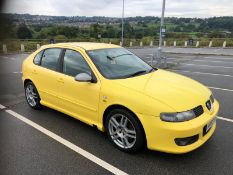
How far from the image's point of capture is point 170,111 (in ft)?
10.6

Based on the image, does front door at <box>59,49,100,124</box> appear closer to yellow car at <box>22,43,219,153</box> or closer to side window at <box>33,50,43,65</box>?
yellow car at <box>22,43,219,153</box>

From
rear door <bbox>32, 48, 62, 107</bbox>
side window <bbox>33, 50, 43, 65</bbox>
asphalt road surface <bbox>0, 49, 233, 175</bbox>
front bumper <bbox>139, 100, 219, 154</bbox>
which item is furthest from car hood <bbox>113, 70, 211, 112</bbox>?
side window <bbox>33, 50, 43, 65</bbox>

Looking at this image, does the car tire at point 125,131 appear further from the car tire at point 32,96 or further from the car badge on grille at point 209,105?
the car tire at point 32,96

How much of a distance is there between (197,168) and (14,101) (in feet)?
15.2

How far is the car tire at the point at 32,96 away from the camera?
18.0ft

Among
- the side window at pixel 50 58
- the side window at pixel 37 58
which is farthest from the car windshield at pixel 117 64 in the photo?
the side window at pixel 37 58

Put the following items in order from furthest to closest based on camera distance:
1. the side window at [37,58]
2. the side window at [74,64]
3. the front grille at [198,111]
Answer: the side window at [37,58]
the side window at [74,64]
the front grille at [198,111]

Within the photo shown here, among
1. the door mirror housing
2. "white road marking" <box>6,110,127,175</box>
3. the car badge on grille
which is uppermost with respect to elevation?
the door mirror housing

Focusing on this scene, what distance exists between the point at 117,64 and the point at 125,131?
1.33m

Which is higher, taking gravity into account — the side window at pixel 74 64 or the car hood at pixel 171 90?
the side window at pixel 74 64

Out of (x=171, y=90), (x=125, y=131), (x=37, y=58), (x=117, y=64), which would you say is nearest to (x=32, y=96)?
(x=37, y=58)

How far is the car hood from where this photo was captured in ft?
11.2

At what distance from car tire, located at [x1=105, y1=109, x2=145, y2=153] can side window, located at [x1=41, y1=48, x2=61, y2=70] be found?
5.82 feet

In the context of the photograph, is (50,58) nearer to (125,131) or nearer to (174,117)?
(125,131)
